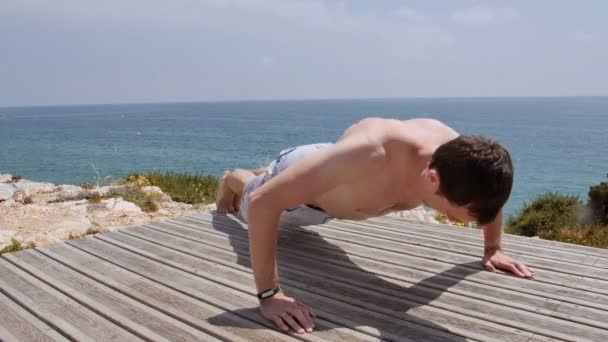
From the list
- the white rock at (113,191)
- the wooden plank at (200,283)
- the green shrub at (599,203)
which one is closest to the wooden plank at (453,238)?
the wooden plank at (200,283)

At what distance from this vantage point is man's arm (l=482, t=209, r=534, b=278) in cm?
263

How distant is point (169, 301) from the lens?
2287 millimetres

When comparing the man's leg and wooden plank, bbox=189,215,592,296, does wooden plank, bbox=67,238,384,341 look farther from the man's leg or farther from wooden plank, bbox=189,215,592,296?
the man's leg

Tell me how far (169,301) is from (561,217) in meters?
6.43

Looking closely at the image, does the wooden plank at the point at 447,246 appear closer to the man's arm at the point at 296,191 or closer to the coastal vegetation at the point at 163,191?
the man's arm at the point at 296,191

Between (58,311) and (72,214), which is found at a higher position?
(58,311)

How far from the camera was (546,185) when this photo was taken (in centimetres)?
2142

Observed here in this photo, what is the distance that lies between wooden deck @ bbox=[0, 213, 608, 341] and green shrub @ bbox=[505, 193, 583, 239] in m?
4.01

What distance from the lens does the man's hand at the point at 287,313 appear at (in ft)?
6.53

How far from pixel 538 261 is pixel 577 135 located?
174ft

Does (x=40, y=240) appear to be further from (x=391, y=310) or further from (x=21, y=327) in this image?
(x=391, y=310)

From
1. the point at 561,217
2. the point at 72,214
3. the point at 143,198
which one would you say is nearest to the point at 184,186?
the point at 143,198

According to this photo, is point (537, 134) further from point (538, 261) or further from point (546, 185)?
point (538, 261)

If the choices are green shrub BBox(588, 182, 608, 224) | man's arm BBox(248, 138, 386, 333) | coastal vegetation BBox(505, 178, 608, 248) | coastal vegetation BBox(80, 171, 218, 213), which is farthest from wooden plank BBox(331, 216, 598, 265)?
green shrub BBox(588, 182, 608, 224)
